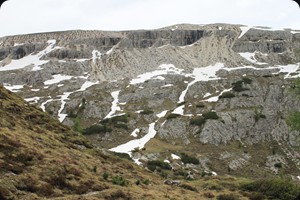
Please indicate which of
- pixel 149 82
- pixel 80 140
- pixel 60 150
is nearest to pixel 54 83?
pixel 149 82

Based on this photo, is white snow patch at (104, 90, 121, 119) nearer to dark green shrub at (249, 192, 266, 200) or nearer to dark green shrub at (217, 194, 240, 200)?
dark green shrub at (249, 192, 266, 200)

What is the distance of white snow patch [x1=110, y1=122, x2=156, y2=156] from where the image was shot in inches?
4348

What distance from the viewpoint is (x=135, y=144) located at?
117m

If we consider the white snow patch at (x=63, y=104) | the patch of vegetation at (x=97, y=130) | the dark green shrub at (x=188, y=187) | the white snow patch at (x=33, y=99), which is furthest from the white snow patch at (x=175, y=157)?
the white snow patch at (x=33, y=99)

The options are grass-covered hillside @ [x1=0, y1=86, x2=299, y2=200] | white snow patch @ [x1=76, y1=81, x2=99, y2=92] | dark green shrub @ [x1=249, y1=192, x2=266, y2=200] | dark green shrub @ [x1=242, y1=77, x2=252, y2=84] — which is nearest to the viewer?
grass-covered hillside @ [x1=0, y1=86, x2=299, y2=200]

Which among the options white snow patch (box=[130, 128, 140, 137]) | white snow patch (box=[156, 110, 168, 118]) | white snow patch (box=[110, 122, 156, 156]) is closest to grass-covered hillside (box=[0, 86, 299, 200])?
white snow patch (box=[110, 122, 156, 156])

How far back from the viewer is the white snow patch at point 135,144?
110 metres

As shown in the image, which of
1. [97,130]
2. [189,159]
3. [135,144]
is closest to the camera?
[189,159]

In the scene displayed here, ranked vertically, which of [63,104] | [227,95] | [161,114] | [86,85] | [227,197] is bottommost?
[161,114]

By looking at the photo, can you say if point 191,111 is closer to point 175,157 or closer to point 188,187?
point 175,157

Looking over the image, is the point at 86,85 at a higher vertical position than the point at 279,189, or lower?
lower

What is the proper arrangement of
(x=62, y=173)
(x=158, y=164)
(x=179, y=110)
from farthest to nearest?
(x=179, y=110), (x=158, y=164), (x=62, y=173)

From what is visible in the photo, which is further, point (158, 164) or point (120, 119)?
point (120, 119)

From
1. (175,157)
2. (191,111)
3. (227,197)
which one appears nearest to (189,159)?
(175,157)
